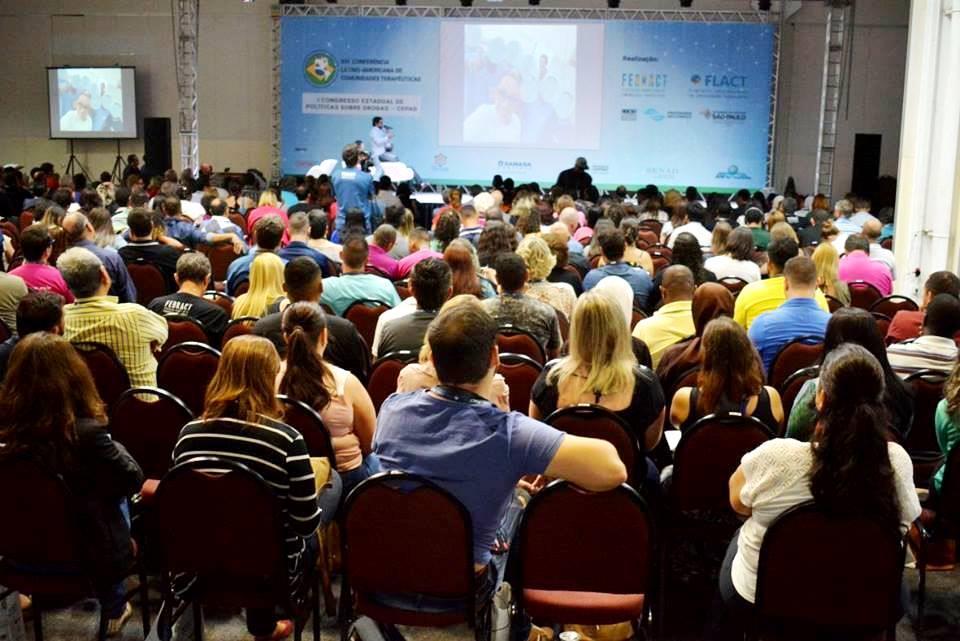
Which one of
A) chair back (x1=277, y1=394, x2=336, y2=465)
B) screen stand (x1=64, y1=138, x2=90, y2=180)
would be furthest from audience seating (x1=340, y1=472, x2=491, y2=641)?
screen stand (x1=64, y1=138, x2=90, y2=180)

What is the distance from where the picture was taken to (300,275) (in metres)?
5.22

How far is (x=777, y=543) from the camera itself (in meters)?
2.88

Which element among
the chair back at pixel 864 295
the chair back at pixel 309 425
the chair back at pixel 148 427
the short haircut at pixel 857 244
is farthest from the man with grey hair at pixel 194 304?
the short haircut at pixel 857 244

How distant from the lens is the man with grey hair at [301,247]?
7789 millimetres

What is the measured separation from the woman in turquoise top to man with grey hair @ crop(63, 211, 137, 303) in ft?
18.3

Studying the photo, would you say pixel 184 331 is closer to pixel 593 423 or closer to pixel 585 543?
pixel 593 423

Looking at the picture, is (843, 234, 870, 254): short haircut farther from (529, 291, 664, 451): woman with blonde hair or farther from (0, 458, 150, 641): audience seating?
(0, 458, 150, 641): audience seating

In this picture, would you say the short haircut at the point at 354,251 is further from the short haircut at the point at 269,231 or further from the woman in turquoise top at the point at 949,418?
the woman in turquoise top at the point at 949,418

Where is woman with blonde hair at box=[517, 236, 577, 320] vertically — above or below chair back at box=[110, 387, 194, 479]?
above

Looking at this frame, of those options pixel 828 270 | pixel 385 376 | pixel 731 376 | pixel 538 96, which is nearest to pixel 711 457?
pixel 731 376

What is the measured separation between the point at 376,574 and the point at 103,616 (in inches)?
46.7

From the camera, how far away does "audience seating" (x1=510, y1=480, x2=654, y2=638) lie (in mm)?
2967

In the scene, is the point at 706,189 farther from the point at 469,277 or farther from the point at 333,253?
the point at 469,277

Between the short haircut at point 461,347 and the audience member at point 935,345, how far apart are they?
105 inches
